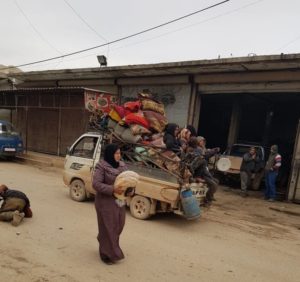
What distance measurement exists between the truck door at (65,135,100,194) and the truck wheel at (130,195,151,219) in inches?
55.6

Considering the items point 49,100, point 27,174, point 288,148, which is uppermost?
point 49,100

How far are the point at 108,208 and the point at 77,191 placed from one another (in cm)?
419

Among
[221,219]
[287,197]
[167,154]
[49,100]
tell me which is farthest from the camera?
[49,100]

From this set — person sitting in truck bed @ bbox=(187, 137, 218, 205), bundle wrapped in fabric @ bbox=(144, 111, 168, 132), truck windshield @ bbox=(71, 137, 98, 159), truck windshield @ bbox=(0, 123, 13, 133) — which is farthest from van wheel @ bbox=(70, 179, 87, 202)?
truck windshield @ bbox=(0, 123, 13, 133)

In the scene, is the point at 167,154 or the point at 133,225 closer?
the point at 133,225

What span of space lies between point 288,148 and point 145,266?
1474cm

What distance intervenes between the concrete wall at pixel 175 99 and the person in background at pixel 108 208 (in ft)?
30.1

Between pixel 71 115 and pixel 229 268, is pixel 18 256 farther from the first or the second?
pixel 71 115

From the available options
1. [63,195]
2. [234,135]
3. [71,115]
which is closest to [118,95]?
[71,115]

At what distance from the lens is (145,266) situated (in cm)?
508

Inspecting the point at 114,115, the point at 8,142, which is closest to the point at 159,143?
the point at 114,115

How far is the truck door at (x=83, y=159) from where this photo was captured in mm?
8656

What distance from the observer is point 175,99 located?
14.2 meters

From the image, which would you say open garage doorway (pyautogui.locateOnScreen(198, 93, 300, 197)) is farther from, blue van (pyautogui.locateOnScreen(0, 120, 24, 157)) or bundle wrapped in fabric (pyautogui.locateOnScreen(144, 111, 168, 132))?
bundle wrapped in fabric (pyautogui.locateOnScreen(144, 111, 168, 132))
